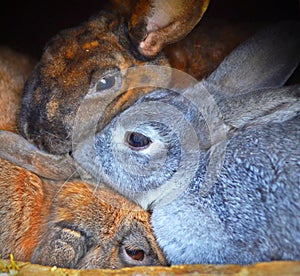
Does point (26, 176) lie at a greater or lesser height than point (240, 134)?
lesser

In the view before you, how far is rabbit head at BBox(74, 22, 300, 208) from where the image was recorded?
A: 2182 millimetres

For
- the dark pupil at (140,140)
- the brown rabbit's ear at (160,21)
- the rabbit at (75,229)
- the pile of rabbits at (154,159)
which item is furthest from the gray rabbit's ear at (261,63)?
the rabbit at (75,229)

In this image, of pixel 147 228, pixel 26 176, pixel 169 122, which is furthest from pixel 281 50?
pixel 26 176

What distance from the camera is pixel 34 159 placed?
2.50 meters

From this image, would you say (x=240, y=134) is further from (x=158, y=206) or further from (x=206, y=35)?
(x=206, y=35)

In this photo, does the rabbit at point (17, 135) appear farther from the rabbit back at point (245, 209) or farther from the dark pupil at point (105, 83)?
the rabbit back at point (245, 209)

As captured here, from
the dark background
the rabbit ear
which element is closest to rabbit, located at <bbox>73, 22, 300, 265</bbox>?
the rabbit ear

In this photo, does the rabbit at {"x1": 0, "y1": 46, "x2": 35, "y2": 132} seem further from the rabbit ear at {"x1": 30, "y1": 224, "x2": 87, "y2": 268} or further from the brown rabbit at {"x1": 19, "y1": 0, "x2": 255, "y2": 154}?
the rabbit ear at {"x1": 30, "y1": 224, "x2": 87, "y2": 268}

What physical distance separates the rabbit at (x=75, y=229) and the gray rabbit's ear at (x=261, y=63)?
0.85 metres

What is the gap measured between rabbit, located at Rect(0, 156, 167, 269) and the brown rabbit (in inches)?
17.6

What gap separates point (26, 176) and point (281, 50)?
1486mm

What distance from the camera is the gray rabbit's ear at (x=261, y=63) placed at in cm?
259

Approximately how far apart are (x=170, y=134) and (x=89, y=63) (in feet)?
2.30

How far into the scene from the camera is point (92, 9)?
320 cm
